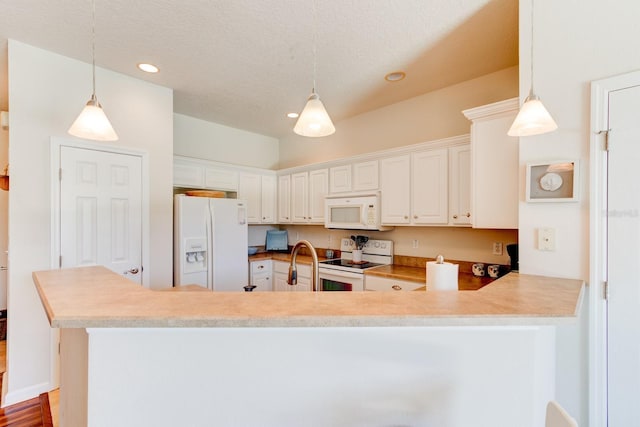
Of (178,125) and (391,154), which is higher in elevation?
(178,125)

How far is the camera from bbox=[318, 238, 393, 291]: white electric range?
314cm

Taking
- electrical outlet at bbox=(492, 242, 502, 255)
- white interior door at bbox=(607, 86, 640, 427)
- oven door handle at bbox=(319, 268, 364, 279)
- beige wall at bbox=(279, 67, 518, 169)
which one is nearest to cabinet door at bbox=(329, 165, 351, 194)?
beige wall at bbox=(279, 67, 518, 169)

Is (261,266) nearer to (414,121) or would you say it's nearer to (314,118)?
(414,121)

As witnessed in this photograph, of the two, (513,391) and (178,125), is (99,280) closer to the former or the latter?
(513,391)

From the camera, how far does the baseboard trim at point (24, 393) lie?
213cm

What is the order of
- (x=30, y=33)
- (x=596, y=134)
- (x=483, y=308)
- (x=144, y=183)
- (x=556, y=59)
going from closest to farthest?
(x=483, y=308)
(x=596, y=134)
(x=556, y=59)
(x=30, y=33)
(x=144, y=183)

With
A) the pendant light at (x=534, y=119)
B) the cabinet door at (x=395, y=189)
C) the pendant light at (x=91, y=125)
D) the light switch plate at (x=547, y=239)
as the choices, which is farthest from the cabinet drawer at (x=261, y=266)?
the pendant light at (x=534, y=119)

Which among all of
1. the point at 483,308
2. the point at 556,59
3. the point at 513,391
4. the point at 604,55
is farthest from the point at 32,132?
the point at 604,55

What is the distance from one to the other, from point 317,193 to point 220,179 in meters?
1.34

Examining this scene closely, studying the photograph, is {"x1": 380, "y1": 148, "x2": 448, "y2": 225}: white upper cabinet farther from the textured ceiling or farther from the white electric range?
the textured ceiling

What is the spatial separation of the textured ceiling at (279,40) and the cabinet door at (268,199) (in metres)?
1.57

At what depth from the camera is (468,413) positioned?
97 cm

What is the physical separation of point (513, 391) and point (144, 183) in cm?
312

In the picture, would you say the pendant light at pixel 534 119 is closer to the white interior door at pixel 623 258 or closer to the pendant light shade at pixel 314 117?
the white interior door at pixel 623 258
